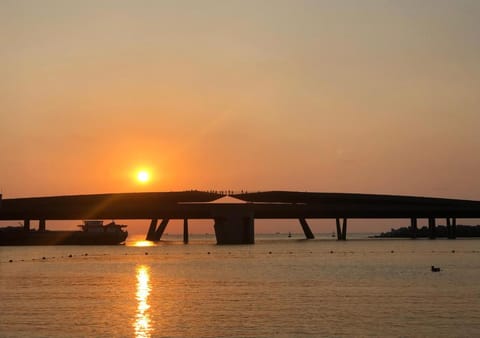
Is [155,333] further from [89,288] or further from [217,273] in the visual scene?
[217,273]

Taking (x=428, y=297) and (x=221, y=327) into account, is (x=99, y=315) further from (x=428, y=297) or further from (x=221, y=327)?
(x=428, y=297)

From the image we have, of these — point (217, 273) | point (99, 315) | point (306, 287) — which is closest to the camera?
point (99, 315)

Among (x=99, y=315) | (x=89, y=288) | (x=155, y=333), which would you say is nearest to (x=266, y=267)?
(x=89, y=288)

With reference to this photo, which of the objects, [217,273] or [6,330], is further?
[217,273]

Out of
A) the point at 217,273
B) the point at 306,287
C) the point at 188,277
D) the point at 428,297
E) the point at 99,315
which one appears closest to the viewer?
the point at 99,315

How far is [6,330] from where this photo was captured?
44844mm

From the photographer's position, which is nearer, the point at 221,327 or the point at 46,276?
the point at 221,327

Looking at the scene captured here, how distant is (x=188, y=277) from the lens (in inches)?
3519

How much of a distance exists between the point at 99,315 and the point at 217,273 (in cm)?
4419

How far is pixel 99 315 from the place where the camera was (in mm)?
51969

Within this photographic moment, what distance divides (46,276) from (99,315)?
4309cm

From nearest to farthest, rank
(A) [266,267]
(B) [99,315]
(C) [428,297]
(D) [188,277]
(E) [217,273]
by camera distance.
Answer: (B) [99,315], (C) [428,297], (D) [188,277], (E) [217,273], (A) [266,267]

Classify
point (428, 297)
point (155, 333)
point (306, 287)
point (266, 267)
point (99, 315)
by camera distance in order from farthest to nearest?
point (266, 267), point (306, 287), point (428, 297), point (99, 315), point (155, 333)

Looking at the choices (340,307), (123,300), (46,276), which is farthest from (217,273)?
(340,307)
